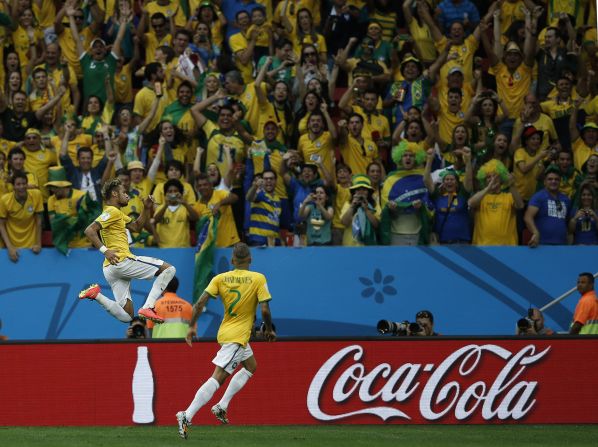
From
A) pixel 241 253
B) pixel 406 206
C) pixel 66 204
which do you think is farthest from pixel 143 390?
pixel 406 206

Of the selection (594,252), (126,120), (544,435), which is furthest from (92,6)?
(544,435)

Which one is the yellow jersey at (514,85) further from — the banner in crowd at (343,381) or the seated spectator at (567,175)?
the banner in crowd at (343,381)

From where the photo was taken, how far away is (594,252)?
19.6 metres

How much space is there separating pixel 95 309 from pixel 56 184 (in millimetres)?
2000

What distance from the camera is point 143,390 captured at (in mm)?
16766

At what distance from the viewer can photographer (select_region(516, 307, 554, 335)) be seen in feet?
59.5

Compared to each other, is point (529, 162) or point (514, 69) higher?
point (514, 69)

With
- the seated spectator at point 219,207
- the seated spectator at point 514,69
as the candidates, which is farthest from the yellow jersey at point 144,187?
the seated spectator at point 514,69

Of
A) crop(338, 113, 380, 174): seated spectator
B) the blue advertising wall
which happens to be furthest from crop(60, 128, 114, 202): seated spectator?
crop(338, 113, 380, 174): seated spectator

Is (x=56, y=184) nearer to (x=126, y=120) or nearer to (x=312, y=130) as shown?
(x=126, y=120)

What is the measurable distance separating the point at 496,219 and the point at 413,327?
9.89ft

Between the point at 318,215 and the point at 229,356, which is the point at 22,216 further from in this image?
the point at 229,356

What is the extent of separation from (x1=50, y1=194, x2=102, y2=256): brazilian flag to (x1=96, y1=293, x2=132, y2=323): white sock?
4.18 metres

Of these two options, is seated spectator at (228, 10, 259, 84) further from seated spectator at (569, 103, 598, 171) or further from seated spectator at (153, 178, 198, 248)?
seated spectator at (569, 103, 598, 171)
